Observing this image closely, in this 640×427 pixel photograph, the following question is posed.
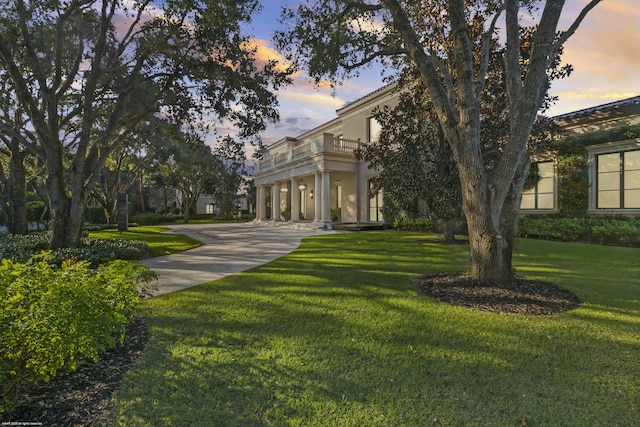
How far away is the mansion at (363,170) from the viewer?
12430 mm

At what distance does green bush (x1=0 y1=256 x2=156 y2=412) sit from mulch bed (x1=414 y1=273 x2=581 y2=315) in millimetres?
4492

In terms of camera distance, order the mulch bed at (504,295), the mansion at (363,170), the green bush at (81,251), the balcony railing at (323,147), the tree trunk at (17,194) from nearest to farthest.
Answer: the mulch bed at (504,295), the green bush at (81,251), the mansion at (363,170), the tree trunk at (17,194), the balcony railing at (323,147)

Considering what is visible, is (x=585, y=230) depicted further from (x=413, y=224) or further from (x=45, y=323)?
(x=45, y=323)

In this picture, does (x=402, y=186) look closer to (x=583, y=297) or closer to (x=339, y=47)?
(x=339, y=47)

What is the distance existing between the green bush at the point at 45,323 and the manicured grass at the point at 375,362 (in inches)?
21.8

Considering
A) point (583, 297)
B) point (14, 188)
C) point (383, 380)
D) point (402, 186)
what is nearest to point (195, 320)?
point (383, 380)

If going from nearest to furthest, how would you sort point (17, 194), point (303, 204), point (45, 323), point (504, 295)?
1. point (45, 323)
2. point (504, 295)
3. point (17, 194)
4. point (303, 204)

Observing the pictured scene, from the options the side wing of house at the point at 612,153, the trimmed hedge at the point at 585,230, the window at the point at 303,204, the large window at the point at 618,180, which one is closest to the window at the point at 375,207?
the window at the point at 303,204

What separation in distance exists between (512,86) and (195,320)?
6.07 m

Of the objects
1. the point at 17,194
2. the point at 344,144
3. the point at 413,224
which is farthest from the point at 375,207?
the point at 17,194

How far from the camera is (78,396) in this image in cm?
252

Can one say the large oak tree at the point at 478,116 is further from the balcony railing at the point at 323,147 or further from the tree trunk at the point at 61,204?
the balcony railing at the point at 323,147

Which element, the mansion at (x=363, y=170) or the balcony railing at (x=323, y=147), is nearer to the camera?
the mansion at (x=363, y=170)

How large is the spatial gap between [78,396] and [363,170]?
20.0m
